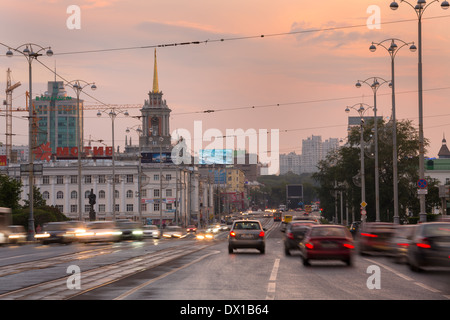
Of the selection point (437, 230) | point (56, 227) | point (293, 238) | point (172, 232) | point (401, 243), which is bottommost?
point (172, 232)

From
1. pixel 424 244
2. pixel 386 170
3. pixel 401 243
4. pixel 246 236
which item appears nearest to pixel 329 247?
pixel 401 243

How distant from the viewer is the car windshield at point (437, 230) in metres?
21.1

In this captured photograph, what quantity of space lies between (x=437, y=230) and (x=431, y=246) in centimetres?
54

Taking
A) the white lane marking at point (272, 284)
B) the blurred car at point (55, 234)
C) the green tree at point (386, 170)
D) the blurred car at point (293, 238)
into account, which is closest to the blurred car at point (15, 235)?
the blurred car at point (55, 234)

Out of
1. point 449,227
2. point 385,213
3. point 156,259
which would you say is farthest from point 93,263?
point 385,213

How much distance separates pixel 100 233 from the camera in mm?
51219

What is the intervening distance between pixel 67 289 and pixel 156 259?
40.2 ft

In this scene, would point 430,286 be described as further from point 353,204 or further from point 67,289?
point 353,204

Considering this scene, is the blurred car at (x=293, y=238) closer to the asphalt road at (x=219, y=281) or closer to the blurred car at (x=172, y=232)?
the asphalt road at (x=219, y=281)

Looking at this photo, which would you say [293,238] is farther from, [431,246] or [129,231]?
[129,231]

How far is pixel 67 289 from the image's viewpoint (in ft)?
57.9

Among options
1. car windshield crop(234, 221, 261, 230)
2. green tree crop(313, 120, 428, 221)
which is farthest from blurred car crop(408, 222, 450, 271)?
green tree crop(313, 120, 428, 221)

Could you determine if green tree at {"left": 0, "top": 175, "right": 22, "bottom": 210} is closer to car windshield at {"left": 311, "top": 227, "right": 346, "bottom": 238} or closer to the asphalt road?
the asphalt road
